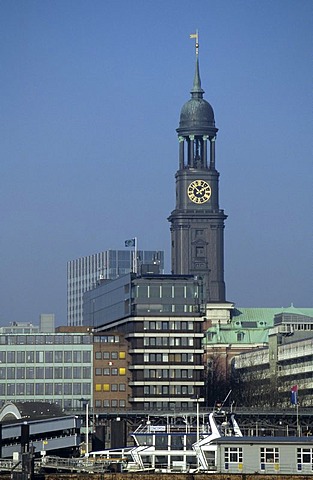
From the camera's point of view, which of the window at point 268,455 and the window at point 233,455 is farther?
the window at point 233,455

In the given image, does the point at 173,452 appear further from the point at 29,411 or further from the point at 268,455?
the point at 29,411

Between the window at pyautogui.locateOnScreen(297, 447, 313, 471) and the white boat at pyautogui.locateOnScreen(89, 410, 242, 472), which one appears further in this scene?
the white boat at pyautogui.locateOnScreen(89, 410, 242, 472)

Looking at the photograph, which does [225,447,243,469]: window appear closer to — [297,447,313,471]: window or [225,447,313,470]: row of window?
[225,447,313,470]: row of window

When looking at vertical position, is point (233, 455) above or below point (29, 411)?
below

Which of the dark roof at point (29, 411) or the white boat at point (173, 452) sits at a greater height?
the dark roof at point (29, 411)

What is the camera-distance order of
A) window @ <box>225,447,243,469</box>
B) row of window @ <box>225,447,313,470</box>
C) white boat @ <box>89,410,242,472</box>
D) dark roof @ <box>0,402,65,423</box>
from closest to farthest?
row of window @ <box>225,447,313,470</box>, window @ <box>225,447,243,469</box>, white boat @ <box>89,410,242,472</box>, dark roof @ <box>0,402,65,423</box>

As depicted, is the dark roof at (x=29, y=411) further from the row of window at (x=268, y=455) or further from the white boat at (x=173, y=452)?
the row of window at (x=268, y=455)

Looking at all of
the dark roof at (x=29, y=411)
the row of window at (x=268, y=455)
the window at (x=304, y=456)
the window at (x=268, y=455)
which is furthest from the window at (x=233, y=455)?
the dark roof at (x=29, y=411)

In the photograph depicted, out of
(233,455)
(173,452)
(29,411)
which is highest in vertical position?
(29,411)

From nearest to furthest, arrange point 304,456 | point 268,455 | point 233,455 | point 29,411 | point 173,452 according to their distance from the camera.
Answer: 1. point 304,456
2. point 268,455
3. point 233,455
4. point 173,452
5. point 29,411

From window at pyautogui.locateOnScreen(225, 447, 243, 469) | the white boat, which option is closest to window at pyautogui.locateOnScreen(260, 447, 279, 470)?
window at pyautogui.locateOnScreen(225, 447, 243, 469)

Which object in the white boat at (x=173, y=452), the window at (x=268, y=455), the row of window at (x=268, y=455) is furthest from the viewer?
the white boat at (x=173, y=452)

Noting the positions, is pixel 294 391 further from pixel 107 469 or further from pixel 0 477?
pixel 0 477

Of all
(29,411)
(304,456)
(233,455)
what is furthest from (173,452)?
(29,411)
